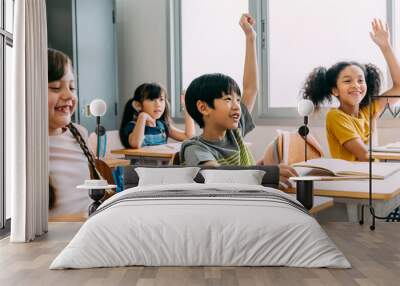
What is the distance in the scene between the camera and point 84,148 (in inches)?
251

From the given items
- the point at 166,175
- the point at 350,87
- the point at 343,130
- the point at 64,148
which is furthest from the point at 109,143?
the point at 350,87

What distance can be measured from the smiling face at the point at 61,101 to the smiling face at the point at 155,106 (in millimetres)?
713

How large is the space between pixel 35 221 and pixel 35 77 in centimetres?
127

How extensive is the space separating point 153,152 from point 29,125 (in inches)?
53.3

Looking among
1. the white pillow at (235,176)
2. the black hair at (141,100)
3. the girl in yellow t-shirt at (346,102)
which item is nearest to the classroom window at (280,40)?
the girl in yellow t-shirt at (346,102)

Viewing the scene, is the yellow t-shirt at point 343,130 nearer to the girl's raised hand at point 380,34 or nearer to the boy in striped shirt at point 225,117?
the boy in striped shirt at point 225,117

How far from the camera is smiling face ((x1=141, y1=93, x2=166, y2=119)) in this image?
6453 mm

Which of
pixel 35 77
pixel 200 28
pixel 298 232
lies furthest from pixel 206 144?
pixel 298 232

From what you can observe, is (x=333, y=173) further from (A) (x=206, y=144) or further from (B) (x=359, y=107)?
(A) (x=206, y=144)

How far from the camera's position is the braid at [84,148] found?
249 inches

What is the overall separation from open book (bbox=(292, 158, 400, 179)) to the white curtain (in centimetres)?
252

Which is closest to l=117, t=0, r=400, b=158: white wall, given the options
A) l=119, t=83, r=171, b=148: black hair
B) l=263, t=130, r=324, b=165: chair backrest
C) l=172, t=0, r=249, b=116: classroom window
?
l=119, t=83, r=171, b=148: black hair

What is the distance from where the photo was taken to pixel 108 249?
422 centimetres

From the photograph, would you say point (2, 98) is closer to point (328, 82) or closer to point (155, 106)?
point (155, 106)
